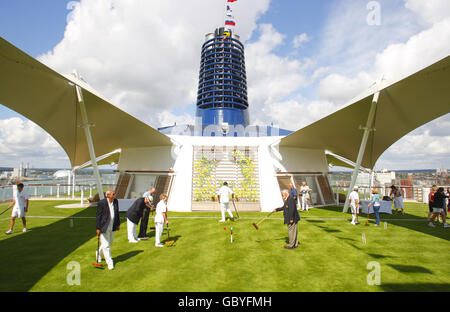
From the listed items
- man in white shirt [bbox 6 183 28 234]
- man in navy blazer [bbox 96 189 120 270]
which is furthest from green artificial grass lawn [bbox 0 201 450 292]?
man in white shirt [bbox 6 183 28 234]

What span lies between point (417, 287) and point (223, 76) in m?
37.3

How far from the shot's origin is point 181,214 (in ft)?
39.1

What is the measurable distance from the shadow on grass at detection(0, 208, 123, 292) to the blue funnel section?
90.4 ft

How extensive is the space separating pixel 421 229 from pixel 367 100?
5.51 m

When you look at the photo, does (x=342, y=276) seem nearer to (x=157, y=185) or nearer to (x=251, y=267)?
(x=251, y=267)

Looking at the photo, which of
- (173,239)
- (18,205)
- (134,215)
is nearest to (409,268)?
(173,239)

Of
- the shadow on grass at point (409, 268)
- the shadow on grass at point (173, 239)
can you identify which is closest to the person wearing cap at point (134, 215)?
the shadow on grass at point (173, 239)

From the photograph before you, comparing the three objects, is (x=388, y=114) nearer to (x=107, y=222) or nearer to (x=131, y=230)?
(x=131, y=230)

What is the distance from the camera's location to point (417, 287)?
4.29 meters

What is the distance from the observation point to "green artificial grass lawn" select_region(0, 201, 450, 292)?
435 cm

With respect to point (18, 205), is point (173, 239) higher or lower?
lower

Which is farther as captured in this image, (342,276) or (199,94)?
(199,94)

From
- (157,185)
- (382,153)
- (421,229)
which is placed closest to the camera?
(421,229)
